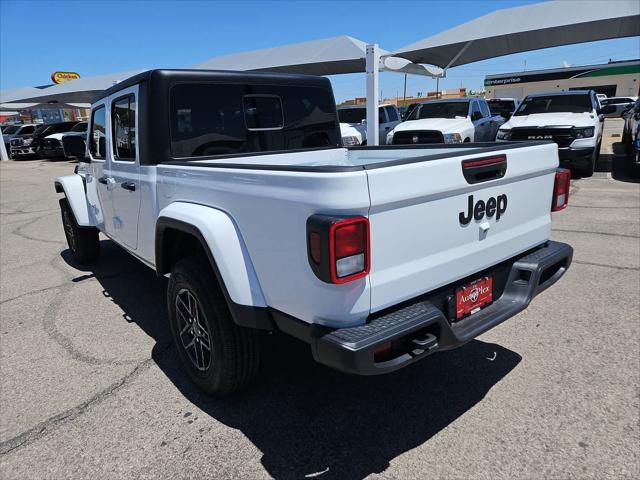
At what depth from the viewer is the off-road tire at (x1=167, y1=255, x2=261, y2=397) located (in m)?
2.49

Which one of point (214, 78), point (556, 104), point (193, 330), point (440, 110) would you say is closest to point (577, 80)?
point (440, 110)

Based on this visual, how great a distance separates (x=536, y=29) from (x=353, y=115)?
5722mm

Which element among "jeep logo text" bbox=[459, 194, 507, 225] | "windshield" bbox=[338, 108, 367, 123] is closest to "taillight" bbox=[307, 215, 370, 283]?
"jeep logo text" bbox=[459, 194, 507, 225]

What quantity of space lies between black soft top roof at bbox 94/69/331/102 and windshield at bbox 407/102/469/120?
9620 millimetres

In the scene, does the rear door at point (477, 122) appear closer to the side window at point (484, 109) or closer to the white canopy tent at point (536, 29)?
the side window at point (484, 109)

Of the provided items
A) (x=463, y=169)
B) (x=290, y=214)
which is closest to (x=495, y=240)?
(x=463, y=169)

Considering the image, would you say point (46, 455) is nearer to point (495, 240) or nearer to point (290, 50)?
point (495, 240)

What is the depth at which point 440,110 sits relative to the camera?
1305cm

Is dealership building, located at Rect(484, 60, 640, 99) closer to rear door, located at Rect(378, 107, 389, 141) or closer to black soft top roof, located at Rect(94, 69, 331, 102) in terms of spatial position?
rear door, located at Rect(378, 107, 389, 141)

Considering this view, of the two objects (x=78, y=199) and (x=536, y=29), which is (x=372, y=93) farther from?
(x=78, y=199)

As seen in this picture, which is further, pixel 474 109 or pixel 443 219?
pixel 474 109

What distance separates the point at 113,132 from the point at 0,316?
2110mm

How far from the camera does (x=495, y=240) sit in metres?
2.50

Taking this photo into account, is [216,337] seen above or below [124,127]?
below
